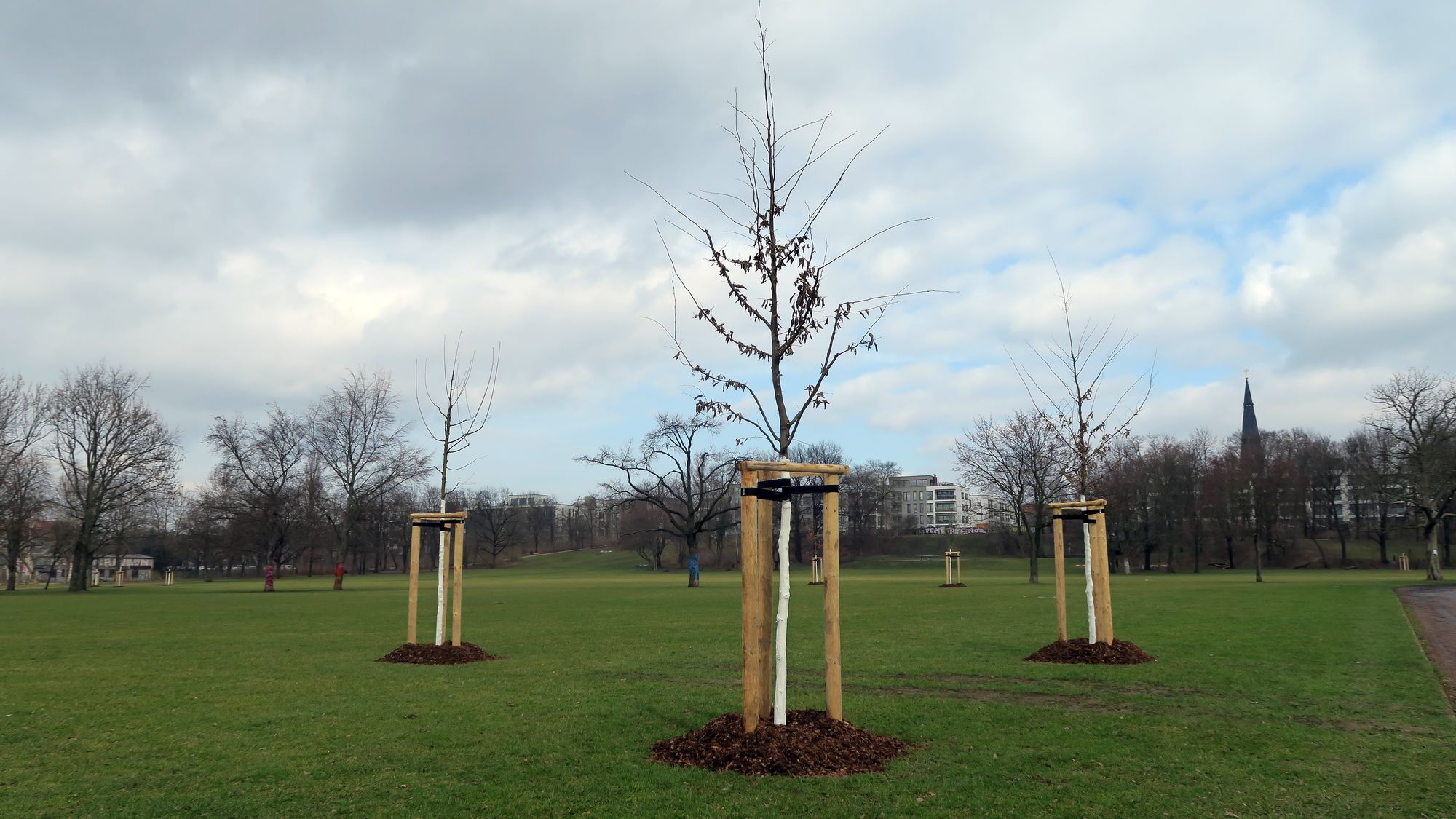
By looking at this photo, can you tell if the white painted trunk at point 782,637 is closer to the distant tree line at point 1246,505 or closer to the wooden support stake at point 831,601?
the wooden support stake at point 831,601

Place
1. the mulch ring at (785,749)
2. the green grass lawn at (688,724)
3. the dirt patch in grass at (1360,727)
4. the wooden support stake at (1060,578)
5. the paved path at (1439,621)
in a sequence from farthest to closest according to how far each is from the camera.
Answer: the wooden support stake at (1060,578) → the paved path at (1439,621) → the dirt patch in grass at (1360,727) → the mulch ring at (785,749) → the green grass lawn at (688,724)

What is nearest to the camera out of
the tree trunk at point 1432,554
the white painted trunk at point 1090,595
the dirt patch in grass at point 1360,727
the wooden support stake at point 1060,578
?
the dirt patch in grass at point 1360,727

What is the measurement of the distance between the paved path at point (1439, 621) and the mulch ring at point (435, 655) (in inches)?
495

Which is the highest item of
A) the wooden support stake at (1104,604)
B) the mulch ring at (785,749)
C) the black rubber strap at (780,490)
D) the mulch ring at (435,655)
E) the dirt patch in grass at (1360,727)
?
the black rubber strap at (780,490)

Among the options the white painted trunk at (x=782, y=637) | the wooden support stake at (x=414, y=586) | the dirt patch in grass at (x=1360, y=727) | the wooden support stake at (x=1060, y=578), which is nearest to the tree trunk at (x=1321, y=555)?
the wooden support stake at (x=1060, y=578)

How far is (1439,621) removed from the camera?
20.2 m

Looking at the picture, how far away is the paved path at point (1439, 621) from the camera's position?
40.0 ft

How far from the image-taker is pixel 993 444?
166 ft

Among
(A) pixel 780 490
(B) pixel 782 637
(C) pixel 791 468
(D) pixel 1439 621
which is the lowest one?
(D) pixel 1439 621

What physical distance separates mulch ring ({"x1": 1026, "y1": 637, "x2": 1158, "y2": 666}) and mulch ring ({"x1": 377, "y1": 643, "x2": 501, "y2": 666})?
336 inches

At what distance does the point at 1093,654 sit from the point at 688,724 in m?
7.07

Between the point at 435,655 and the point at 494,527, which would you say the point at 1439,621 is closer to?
the point at 435,655

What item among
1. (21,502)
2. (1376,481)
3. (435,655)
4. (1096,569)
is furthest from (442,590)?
(1376,481)

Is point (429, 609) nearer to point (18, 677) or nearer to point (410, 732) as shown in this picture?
point (18, 677)
